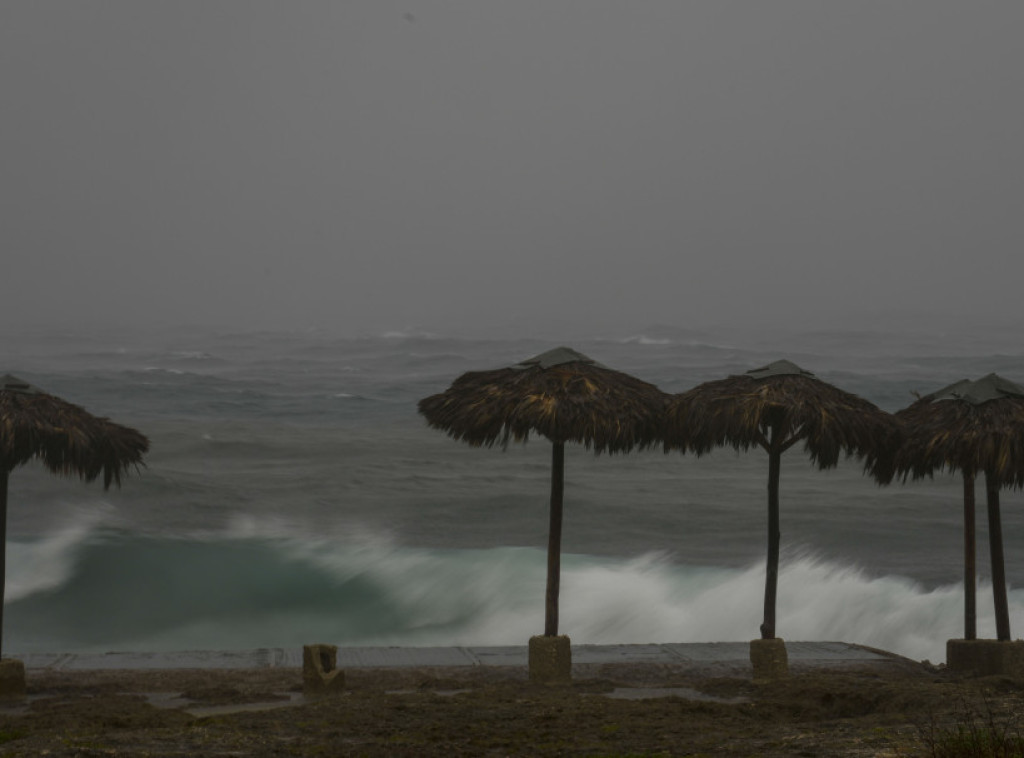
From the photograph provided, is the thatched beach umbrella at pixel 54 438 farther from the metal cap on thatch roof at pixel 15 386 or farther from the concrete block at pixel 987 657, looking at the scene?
the concrete block at pixel 987 657

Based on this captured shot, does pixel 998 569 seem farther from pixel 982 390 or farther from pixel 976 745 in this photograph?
pixel 976 745

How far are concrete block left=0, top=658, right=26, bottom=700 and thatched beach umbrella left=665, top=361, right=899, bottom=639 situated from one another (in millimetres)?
7045

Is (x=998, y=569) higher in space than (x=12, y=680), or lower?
higher

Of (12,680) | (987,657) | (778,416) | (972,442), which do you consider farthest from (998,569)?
(12,680)

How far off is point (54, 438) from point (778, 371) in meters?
7.62

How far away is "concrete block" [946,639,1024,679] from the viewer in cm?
1456

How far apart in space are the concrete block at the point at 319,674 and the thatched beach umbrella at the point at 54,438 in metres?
2.91

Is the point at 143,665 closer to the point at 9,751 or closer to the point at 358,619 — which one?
the point at 9,751

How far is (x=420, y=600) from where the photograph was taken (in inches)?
1232

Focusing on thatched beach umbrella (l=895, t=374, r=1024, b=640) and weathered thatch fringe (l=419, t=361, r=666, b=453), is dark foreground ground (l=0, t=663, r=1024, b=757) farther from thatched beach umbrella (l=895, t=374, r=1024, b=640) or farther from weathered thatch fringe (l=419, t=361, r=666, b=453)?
weathered thatch fringe (l=419, t=361, r=666, b=453)

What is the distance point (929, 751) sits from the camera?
818 cm

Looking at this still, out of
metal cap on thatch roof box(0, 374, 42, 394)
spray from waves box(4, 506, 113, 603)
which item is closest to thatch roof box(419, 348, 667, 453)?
metal cap on thatch roof box(0, 374, 42, 394)

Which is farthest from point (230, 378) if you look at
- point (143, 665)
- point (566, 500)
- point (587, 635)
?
point (143, 665)

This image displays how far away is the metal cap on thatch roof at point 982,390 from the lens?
1430 centimetres
